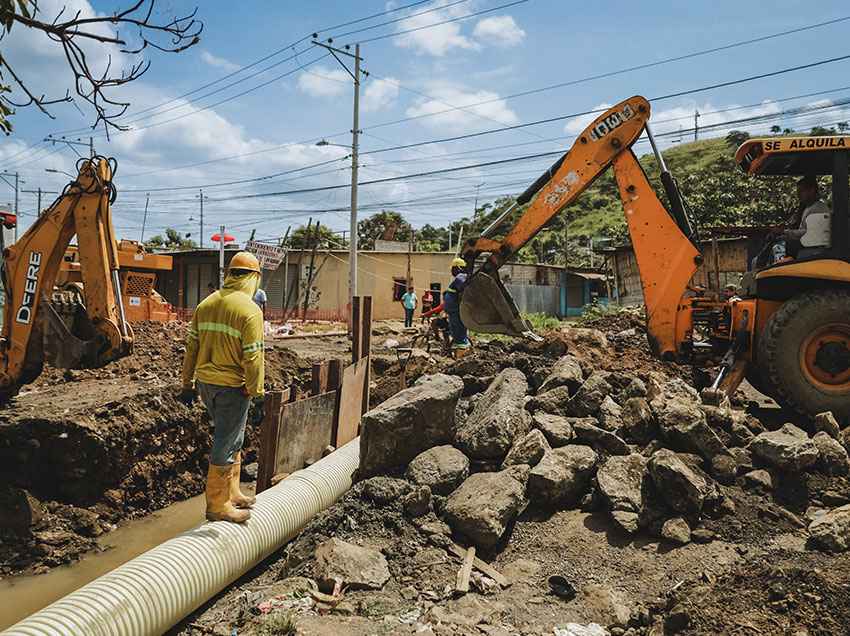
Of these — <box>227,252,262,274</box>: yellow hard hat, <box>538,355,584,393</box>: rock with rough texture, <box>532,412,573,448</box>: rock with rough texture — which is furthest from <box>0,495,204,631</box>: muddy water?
<box>538,355,584,393</box>: rock with rough texture

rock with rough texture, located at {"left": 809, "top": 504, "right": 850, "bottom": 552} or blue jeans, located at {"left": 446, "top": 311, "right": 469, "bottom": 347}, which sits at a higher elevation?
blue jeans, located at {"left": 446, "top": 311, "right": 469, "bottom": 347}

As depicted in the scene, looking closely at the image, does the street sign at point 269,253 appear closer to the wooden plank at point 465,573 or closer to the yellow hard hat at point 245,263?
the yellow hard hat at point 245,263

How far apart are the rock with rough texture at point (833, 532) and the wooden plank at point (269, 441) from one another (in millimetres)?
4429

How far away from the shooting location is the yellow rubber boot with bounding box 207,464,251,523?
4.59 m

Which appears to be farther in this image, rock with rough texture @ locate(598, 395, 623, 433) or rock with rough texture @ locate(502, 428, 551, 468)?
rock with rough texture @ locate(598, 395, 623, 433)

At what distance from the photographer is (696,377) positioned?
731cm

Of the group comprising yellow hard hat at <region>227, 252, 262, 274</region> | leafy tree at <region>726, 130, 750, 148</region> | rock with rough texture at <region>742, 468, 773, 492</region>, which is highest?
leafy tree at <region>726, 130, 750, 148</region>

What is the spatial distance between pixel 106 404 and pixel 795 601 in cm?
672

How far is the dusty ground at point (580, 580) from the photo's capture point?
3.14 m

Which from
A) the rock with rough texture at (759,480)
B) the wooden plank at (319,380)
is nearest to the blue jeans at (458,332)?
the wooden plank at (319,380)

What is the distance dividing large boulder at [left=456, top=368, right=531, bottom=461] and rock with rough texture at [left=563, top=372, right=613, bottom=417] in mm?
465

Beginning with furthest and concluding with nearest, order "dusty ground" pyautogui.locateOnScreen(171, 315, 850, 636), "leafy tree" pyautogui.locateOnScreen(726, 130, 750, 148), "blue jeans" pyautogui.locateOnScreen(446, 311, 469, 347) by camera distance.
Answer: "leafy tree" pyautogui.locateOnScreen(726, 130, 750, 148) → "blue jeans" pyautogui.locateOnScreen(446, 311, 469, 347) → "dusty ground" pyautogui.locateOnScreen(171, 315, 850, 636)

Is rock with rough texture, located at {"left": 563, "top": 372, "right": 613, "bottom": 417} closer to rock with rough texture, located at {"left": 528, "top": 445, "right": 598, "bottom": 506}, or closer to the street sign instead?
rock with rough texture, located at {"left": 528, "top": 445, "right": 598, "bottom": 506}

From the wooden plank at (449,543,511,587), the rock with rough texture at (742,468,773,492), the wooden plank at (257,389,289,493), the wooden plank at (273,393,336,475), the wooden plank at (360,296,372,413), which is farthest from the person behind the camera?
the wooden plank at (360,296,372,413)
